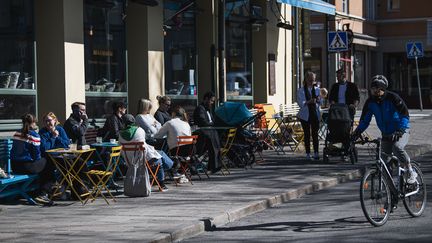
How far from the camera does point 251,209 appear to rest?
10.8m

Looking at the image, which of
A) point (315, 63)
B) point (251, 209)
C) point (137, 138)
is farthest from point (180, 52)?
point (315, 63)

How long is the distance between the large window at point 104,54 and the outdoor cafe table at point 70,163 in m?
4.16

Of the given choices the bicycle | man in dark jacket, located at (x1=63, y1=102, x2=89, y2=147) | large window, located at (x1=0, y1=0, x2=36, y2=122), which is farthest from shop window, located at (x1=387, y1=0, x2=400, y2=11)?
the bicycle

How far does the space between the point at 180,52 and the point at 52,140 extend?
7492 millimetres

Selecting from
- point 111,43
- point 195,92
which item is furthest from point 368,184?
point 195,92

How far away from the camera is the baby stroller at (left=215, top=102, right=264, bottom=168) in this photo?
50.6 ft

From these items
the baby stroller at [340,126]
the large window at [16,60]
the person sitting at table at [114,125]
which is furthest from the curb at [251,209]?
the large window at [16,60]

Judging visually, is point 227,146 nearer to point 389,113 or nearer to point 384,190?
point 389,113

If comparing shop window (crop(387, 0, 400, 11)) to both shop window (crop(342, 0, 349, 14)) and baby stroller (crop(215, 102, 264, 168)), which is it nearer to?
shop window (crop(342, 0, 349, 14))

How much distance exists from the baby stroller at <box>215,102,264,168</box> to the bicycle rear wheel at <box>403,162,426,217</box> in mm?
5565

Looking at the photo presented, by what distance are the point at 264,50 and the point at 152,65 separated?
5816 millimetres

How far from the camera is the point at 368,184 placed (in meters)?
9.29

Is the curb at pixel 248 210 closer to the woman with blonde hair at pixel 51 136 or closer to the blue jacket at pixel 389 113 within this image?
the blue jacket at pixel 389 113

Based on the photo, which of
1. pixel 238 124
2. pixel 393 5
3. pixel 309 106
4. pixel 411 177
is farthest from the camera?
pixel 393 5
